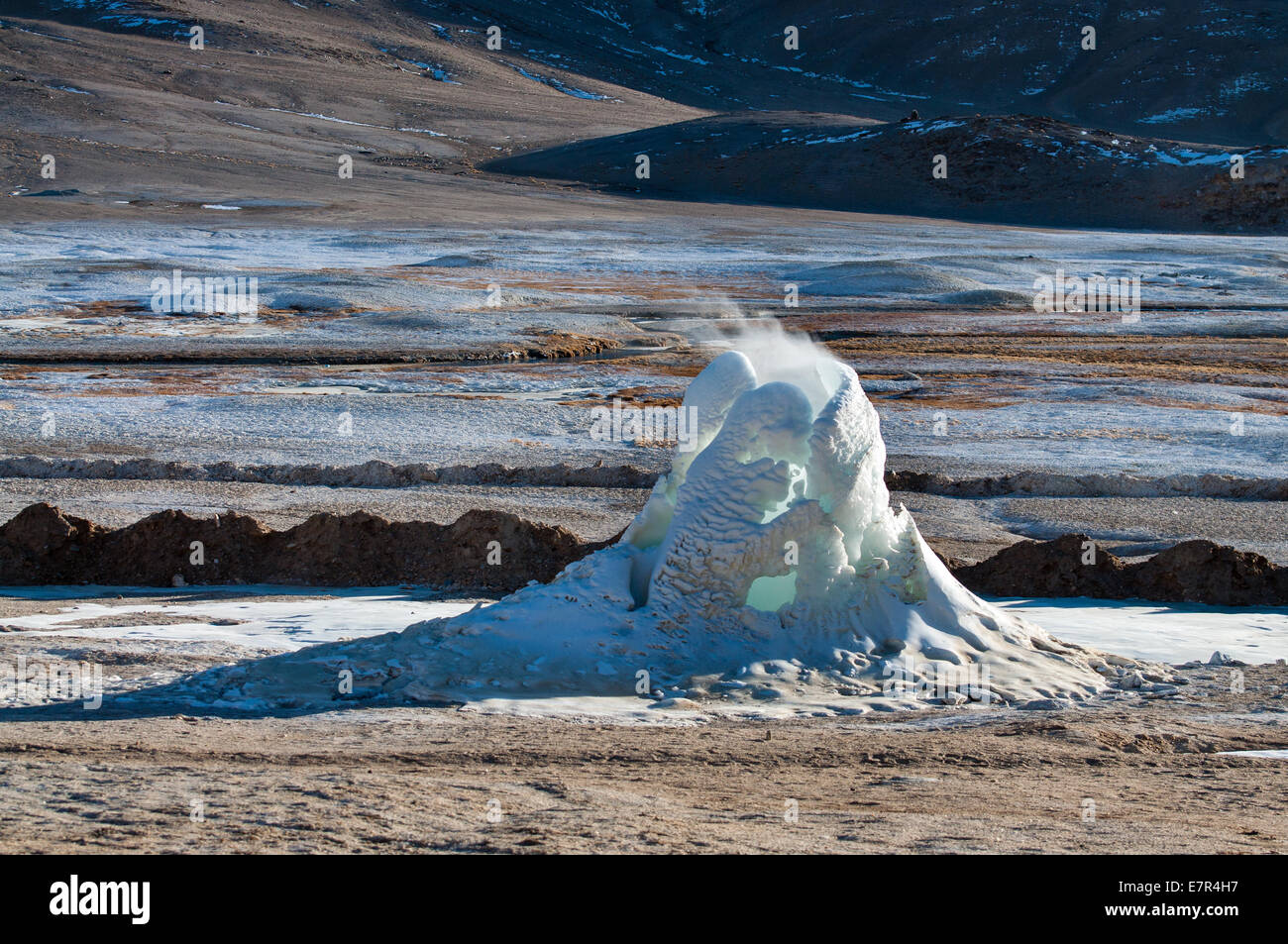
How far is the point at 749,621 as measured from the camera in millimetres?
7746

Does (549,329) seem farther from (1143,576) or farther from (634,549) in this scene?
(634,549)

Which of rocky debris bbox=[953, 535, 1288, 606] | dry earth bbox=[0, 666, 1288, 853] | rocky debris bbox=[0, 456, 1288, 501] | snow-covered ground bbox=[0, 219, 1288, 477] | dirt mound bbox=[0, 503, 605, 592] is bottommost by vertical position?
dry earth bbox=[0, 666, 1288, 853]

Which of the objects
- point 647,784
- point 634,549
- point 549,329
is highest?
point 549,329

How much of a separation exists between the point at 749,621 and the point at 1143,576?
431 centimetres

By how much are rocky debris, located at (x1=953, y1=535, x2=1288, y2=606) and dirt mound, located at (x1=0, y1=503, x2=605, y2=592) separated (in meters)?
3.13

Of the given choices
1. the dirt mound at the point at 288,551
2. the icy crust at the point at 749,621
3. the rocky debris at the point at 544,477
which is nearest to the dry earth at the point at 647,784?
the icy crust at the point at 749,621

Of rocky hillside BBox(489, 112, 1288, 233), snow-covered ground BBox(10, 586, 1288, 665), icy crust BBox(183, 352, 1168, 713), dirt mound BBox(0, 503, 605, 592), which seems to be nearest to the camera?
icy crust BBox(183, 352, 1168, 713)

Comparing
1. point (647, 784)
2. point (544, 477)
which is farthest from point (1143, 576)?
point (647, 784)

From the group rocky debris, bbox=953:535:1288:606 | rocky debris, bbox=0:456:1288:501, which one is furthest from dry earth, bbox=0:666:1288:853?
rocky debris, bbox=0:456:1288:501

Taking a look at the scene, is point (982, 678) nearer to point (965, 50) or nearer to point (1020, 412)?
point (1020, 412)

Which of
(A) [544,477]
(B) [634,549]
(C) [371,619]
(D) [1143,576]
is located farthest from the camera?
(A) [544,477]

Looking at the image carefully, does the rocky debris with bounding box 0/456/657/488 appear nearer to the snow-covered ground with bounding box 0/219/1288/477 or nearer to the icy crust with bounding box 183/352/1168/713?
the snow-covered ground with bounding box 0/219/1288/477

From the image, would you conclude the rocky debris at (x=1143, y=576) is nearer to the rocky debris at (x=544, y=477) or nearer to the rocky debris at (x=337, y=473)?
the rocky debris at (x=544, y=477)

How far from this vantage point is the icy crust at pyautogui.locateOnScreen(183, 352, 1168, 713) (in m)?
7.56
